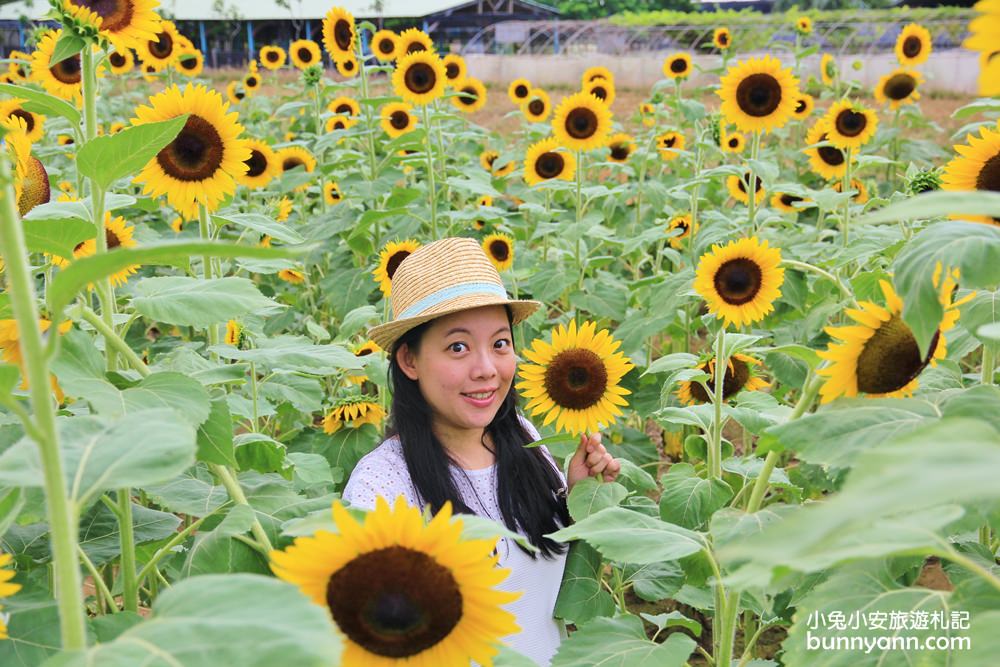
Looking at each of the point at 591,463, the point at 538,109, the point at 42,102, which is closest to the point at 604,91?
the point at 538,109

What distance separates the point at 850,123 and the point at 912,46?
2.33 meters

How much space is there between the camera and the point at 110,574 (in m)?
2.36

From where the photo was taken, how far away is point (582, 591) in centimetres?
177

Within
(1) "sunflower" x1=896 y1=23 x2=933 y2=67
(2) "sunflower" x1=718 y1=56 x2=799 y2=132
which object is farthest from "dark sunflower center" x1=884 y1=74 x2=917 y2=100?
(2) "sunflower" x1=718 y1=56 x2=799 y2=132

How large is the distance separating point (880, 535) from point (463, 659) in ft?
1.27

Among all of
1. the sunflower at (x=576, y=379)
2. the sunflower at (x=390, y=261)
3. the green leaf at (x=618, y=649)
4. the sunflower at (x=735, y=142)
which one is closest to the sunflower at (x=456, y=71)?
the sunflower at (x=735, y=142)

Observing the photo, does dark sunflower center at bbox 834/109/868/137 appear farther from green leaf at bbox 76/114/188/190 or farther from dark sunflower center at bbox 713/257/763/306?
green leaf at bbox 76/114/188/190

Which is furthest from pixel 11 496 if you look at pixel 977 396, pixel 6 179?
pixel 977 396

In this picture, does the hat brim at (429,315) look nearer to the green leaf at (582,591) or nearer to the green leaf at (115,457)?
the green leaf at (582,591)

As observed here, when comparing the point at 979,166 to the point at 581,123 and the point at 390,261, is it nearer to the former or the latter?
the point at 390,261

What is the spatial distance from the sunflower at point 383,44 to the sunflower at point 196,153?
3.28m

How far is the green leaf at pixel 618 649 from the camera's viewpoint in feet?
4.42

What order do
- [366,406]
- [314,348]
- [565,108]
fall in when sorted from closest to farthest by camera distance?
[314,348]
[366,406]
[565,108]

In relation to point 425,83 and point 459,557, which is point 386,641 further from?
point 425,83
